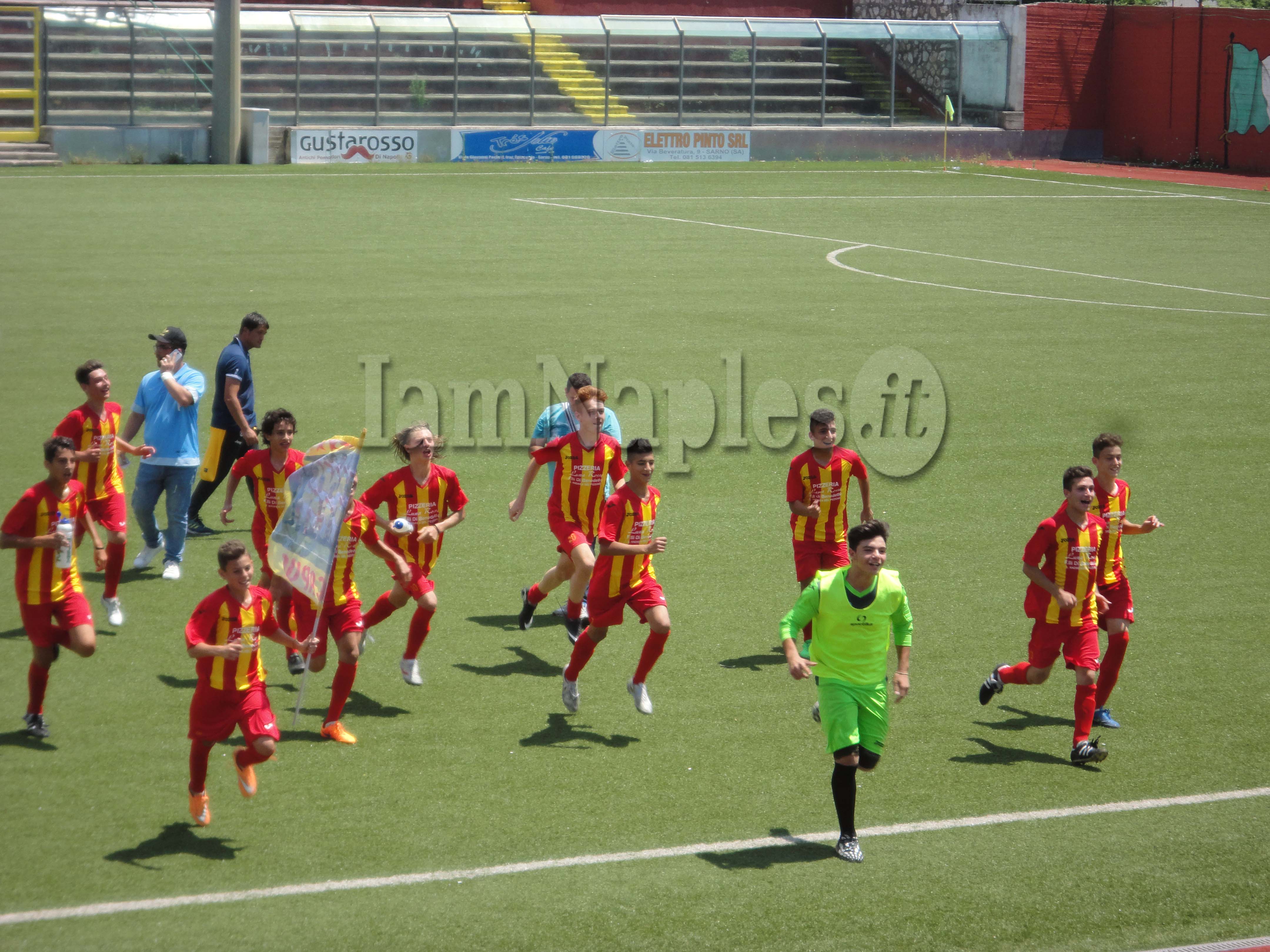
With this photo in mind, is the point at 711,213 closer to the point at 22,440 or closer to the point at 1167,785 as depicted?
the point at 22,440

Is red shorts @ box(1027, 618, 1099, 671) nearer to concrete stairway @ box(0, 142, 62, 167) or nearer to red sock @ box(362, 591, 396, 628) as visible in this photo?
red sock @ box(362, 591, 396, 628)

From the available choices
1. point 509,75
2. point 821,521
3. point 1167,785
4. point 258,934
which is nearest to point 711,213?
point 509,75

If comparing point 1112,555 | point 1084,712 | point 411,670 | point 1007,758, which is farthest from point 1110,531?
point 411,670

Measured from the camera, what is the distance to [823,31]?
5031 centimetres

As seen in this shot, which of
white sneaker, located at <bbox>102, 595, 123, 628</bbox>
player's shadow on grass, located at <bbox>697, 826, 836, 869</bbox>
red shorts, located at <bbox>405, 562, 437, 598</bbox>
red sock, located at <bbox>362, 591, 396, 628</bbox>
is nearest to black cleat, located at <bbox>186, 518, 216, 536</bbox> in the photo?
white sneaker, located at <bbox>102, 595, 123, 628</bbox>

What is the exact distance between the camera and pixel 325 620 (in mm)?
9023

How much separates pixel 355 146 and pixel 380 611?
115ft

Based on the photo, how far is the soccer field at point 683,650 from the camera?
7.18 m

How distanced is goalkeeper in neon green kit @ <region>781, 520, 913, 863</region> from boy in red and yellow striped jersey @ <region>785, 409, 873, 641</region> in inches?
105

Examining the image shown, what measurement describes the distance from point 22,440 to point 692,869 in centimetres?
1081

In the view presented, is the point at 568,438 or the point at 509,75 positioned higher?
the point at 509,75

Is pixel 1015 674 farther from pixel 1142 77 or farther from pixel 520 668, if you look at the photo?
pixel 1142 77

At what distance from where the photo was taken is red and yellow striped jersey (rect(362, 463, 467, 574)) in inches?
384

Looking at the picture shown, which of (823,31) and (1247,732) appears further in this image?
(823,31)
